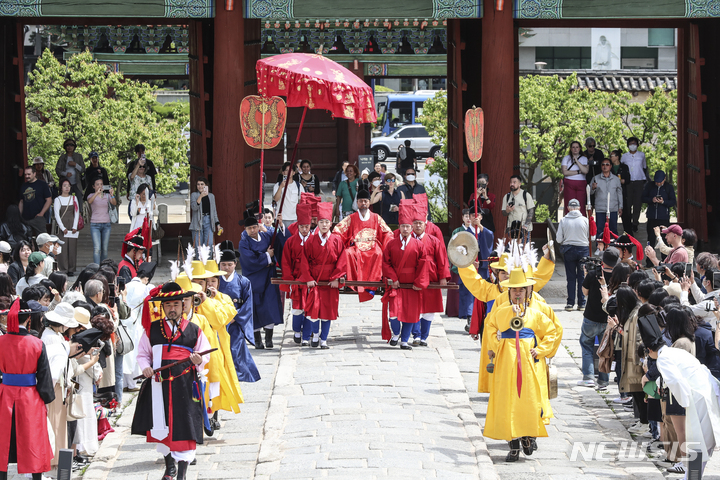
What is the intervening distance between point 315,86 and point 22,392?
18.9 feet

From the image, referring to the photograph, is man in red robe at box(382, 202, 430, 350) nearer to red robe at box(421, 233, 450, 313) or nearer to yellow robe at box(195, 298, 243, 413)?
red robe at box(421, 233, 450, 313)

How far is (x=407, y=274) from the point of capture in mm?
10984

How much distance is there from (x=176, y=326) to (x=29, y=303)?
1.09m

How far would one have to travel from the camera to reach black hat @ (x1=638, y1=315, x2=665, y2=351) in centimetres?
741

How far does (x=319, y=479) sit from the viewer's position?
689 centimetres

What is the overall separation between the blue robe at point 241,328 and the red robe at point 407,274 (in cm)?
214

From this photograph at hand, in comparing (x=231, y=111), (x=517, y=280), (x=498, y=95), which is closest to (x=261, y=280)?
(x=231, y=111)

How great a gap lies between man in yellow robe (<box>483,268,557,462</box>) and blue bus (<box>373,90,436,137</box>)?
94.1 ft

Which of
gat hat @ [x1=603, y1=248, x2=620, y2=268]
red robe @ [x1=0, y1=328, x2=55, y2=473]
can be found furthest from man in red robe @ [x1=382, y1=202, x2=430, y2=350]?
red robe @ [x1=0, y1=328, x2=55, y2=473]

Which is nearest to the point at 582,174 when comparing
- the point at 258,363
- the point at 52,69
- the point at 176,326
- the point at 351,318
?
the point at 351,318

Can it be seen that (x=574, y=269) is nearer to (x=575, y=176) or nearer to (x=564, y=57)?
(x=575, y=176)

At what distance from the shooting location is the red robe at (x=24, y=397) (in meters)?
6.84

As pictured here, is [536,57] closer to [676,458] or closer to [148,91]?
[148,91]

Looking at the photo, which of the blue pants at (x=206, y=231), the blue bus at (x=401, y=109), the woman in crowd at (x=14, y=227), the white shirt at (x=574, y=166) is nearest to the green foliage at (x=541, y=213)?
the white shirt at (x=574, y=166)
